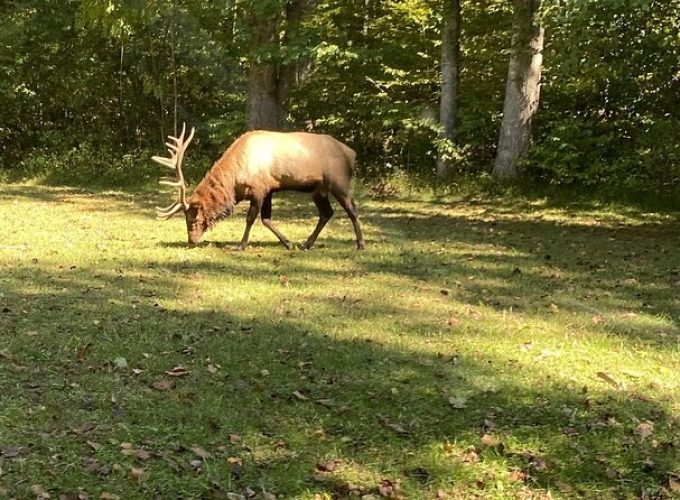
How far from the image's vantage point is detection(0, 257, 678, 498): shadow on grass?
153 inches

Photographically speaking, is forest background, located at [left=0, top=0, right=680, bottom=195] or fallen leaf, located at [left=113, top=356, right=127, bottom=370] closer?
fallen leaf, located at [left=113, top=356, right=127, bottom=370]

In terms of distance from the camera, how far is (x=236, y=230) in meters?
12.1

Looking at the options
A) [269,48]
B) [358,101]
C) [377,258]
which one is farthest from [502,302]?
[358,101]

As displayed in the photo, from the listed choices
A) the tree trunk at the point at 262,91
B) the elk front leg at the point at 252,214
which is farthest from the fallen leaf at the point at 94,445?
the tree trunk at the point at 262,91

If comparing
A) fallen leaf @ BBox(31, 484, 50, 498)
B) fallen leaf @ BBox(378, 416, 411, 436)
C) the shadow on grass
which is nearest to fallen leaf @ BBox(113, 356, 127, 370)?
the shadow on grass

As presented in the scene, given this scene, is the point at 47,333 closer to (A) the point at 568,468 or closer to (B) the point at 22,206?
(A) the point at 568,468

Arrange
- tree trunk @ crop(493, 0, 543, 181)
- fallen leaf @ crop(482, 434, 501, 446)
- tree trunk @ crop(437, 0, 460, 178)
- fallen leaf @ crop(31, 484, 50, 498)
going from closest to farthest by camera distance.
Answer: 1. fallen leaf @ crop(31, 484, 50, 498)
2. fallen leaf @ crop(482, 434, 501, 446)
3. tree trunk @ crop(493, 0, 543, 181)
4. tree trunk @ crop(437, 0, 460, 178)

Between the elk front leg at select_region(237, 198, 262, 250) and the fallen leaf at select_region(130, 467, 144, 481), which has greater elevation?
the elk front leg at select_region(237, 198, 262, 250)

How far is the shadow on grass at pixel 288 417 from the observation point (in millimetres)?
3875

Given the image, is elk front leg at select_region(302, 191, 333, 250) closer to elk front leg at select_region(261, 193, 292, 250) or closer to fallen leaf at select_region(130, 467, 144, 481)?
elk front leg at select_region(261, 193, 292, 250)

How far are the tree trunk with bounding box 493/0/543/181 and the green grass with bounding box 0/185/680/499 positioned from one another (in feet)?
23.0

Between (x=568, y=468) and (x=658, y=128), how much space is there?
11.7 metres

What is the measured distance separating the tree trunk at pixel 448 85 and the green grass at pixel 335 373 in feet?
27.0

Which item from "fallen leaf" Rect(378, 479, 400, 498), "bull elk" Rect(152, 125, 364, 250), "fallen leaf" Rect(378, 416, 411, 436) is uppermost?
"bull elk" Rect(152, 125, 364, 250)
